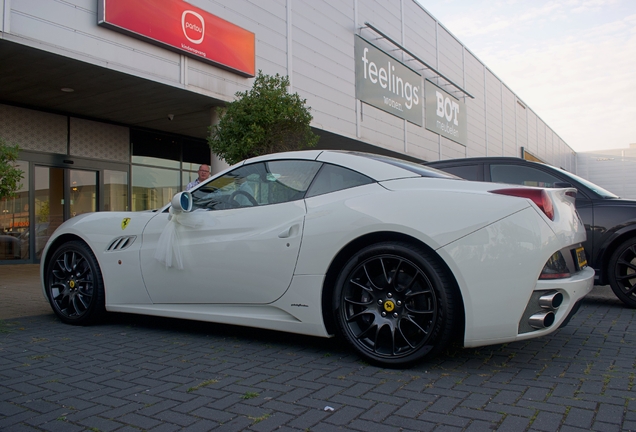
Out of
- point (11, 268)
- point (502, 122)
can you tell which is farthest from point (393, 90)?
point (502, 122)

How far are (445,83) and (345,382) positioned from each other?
2557 centimetres

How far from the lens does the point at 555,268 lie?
3.07 m

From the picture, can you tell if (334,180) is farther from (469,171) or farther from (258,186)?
(469,171)

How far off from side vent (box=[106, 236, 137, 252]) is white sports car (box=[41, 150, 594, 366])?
11mm

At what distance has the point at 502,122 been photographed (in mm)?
35969

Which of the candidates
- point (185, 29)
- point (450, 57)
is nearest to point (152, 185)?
point (185, 29)

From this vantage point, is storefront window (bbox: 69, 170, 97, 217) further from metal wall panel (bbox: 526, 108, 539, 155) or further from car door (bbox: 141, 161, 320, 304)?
metal wall panel (bbox: 526, 108, 539, 155)

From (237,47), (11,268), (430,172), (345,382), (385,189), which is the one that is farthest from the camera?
(237,47)

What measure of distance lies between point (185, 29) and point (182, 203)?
323 inches

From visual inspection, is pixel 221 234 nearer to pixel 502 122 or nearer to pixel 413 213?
pixel 413 213

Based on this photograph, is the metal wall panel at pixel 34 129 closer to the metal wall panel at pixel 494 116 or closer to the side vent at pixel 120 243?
the side vent at pixel 120 243

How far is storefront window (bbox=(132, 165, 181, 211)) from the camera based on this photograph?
15.0 metres

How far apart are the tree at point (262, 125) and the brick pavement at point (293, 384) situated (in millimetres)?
5229

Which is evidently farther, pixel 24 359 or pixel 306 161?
pixel 306 161
